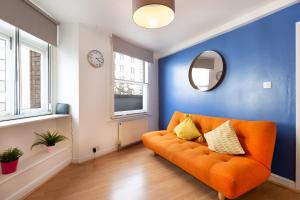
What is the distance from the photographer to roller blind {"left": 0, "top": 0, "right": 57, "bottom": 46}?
164 cm

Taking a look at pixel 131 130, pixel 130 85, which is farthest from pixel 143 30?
pixel 131 130

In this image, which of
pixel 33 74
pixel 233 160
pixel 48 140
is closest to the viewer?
pixel 233 160

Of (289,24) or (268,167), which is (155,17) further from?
(268,167)

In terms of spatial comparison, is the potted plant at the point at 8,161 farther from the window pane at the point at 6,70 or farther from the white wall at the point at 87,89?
the white wall at the point at 87,89

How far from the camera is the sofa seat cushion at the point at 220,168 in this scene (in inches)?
55.4

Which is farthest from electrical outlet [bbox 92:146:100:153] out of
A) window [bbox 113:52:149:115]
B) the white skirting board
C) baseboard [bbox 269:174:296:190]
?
baseboard [bbox 269:174:296:190]

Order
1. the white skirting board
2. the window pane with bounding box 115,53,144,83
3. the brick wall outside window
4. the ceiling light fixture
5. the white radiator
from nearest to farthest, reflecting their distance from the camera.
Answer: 1. the ceiling light fixture
2. the white skirting board
3. the brick wall outside window
4. the white radiator
5. the window pane with bounding box 115,53,144,83

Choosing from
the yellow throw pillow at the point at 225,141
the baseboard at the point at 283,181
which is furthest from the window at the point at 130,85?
the baseboard at the point at 283,181

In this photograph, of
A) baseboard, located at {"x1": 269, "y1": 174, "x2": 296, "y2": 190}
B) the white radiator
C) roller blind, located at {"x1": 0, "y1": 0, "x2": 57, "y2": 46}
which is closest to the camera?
roller blind, located at {"x1": 0, "y1": 0, "x2": 57, "y2": 46}

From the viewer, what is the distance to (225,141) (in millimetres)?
1929

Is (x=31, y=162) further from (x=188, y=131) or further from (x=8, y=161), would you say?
(x=188, y=131)

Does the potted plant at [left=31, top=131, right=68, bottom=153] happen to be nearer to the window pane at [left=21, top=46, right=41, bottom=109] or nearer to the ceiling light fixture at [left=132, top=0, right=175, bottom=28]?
the window pane at [left=21, top=46, right=41, bottom=109]

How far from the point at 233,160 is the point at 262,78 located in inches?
49.7

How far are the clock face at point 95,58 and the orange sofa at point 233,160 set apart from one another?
1.80 metres
